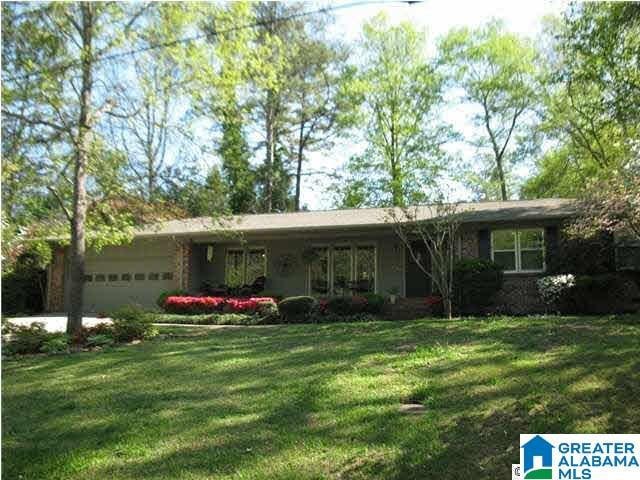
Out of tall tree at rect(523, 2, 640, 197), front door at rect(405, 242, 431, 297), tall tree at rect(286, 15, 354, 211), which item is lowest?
front door at rect(405, 242, 431, 297)

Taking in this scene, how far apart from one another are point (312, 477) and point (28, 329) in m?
9.40

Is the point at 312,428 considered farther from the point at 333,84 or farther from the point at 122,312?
the point at 333,84

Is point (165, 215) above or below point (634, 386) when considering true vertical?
above

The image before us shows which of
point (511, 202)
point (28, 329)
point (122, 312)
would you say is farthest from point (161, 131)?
point (511, 202)

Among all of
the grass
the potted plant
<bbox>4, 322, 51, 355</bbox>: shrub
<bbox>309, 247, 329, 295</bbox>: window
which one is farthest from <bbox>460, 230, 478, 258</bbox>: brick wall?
<bbox>4, 322, 51, 355</bbox>: shrub

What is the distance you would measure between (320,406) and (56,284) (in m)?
20.2

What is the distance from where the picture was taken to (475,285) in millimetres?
15492

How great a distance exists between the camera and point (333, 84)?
1324 inches

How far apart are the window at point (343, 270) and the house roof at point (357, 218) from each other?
3.70 ft

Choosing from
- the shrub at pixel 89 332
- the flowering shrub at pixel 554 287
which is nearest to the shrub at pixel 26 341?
the shrub at pixel 89 332

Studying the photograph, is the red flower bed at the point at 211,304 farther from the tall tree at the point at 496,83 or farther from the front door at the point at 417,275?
the tall tree at the point at 496,83

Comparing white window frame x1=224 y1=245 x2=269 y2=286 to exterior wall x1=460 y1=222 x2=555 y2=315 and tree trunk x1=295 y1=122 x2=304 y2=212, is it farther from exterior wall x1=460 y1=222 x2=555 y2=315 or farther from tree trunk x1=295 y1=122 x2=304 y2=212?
tree trunk x1=295 y1=122 x2=304 y2=212

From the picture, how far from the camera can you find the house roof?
54.2 ft

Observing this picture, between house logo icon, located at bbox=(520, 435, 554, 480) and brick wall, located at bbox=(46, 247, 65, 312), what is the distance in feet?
72.6
